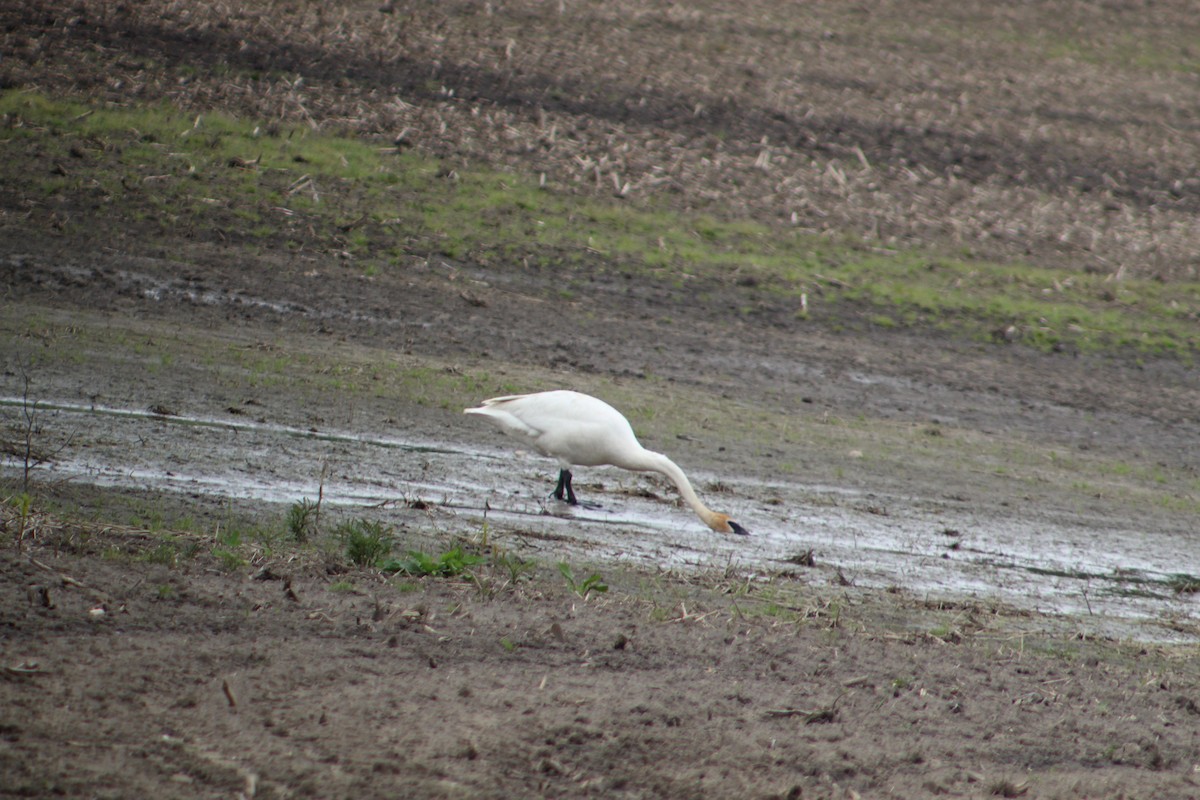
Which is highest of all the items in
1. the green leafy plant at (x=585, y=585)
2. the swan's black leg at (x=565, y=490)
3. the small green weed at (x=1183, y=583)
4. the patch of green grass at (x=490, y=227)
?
the patch of green grass at (x=490, y=227)

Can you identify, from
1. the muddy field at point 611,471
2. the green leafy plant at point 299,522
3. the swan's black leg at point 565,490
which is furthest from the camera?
the swan's black leg at point 565,490

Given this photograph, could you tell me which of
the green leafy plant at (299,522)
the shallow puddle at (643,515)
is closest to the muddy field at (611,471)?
the shallow puddle at (643,515)

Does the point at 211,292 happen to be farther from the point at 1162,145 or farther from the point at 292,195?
the point at 1162,145

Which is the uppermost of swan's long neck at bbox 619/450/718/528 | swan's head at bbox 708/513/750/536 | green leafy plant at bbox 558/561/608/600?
green leafy plant at bbox 558/561/608/600

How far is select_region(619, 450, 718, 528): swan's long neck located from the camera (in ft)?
28.2

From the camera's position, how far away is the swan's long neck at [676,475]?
8603 mm

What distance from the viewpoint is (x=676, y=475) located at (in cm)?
910

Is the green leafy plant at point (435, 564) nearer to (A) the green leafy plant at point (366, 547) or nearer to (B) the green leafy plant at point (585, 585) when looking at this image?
(A) the green leafy plant at point (366, 547)

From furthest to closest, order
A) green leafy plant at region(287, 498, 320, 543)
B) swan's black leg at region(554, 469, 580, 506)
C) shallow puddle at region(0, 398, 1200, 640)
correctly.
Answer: swan's black leg at region(554, 469, 580, 506), shallow puddle at region(0, 398, 1200, 640), green leafy plant at region(287, 498, 320, 543)

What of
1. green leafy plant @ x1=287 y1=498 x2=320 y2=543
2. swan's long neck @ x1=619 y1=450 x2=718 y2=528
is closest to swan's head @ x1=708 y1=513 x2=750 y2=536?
swan's long neck @ x1=619 y1=450 x2=718 y2=528

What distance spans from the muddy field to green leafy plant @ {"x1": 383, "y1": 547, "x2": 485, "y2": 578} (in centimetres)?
10

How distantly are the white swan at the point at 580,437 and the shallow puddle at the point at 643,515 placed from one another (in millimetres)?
334

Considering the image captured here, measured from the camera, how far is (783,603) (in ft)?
23.6

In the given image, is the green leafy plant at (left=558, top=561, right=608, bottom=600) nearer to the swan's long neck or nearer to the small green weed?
the swan's long neck
